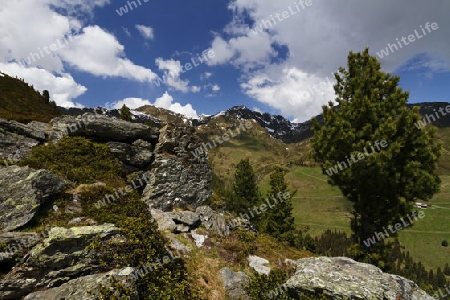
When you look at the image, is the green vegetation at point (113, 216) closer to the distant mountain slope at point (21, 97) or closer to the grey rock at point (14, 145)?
the grey rock at point (14, 145)

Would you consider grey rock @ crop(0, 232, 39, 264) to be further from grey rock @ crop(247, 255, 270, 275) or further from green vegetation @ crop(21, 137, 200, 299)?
grey rock @ crop(247, 255, 270, 275)

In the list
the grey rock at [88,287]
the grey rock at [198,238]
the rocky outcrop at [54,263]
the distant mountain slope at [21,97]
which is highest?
the distant mountain slope at [21,97]

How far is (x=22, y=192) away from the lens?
14.1 m

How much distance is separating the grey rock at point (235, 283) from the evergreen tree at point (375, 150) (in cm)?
1069

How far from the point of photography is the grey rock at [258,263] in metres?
16.9

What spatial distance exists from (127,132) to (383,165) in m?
21.0

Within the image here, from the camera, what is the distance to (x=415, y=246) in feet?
599

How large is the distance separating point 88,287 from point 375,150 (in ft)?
61.5

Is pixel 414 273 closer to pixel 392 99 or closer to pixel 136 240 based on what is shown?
pixel 392 99

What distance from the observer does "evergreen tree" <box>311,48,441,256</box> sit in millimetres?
18688

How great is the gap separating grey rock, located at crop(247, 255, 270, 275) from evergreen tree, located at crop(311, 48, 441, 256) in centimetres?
879

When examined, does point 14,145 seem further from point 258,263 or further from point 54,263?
point 258,263

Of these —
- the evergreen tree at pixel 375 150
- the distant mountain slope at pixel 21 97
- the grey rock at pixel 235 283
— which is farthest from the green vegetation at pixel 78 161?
the distant mountain slope at pixel 21 97

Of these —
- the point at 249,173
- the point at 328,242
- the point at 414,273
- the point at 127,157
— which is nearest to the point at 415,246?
the point at 414,273
